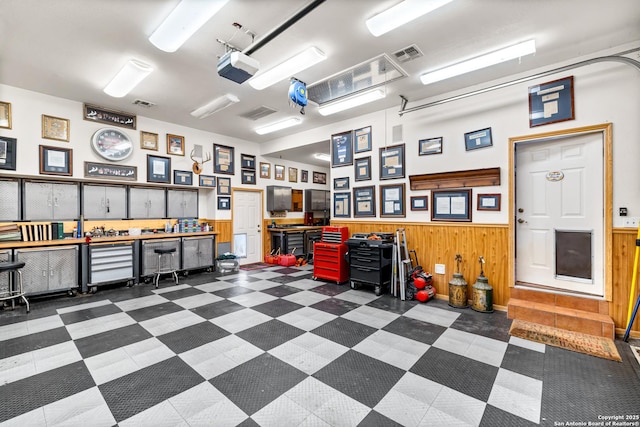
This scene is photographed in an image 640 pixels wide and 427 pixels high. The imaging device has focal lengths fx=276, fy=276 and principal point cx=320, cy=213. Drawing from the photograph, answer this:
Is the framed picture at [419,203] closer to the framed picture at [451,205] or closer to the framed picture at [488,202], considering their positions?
the framed picture at [451,205]

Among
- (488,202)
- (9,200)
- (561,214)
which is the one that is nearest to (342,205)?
(488,202)

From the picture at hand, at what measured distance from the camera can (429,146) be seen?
4578mm

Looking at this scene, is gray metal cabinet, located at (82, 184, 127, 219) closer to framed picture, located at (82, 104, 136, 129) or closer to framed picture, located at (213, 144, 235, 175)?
framed picture, located at (82, 104, 136, 129)

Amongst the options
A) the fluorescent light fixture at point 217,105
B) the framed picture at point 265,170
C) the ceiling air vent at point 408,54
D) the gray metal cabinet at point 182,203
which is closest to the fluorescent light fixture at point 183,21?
the fluorescent light fixture at point 217,105

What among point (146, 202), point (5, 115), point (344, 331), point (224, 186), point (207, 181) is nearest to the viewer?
point (344, 331)

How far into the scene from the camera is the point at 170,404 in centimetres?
195

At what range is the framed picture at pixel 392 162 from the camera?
490cm

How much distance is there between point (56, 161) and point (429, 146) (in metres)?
6.23

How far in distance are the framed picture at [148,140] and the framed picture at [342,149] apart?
146 inches

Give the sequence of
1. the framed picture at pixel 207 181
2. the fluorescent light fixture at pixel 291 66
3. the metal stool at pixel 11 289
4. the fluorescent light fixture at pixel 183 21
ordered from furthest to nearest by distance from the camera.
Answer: the framed picture at pixel 207 181, the metal stool at pixel 11 289, the fluorescent light fixture at pixel 291 66, the fluorescent light fixture at pixel 183 21

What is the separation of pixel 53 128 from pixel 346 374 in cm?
588

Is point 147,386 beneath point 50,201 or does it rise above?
beneath

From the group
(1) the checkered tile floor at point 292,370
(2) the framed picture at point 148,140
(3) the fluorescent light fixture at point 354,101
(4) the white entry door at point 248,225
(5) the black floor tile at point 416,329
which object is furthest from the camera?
Answer: (4) the white entry door at point 248,225

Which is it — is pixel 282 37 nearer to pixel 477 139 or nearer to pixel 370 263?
pixel 477 139
